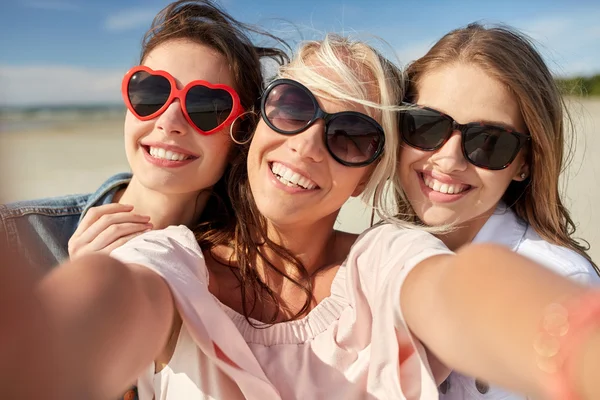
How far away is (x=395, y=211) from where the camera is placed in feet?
9.37

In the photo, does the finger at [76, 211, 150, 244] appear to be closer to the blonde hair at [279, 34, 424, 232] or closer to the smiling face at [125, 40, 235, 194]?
the smiling face at [125, 40, 235, 194]

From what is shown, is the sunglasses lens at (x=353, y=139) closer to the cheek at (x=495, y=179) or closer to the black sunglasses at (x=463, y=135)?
the black sunglasses at (x=463, y=135)

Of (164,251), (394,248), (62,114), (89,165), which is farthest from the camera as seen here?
(62,114)

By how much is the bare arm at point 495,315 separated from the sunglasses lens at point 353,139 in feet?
2.66

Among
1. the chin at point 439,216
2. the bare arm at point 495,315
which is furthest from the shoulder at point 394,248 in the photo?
the chin at point 439,216

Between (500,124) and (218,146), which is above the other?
(500,124)

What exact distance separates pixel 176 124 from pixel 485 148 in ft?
4.65

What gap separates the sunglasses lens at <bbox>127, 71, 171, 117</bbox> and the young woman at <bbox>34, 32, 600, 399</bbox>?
0.47 meters

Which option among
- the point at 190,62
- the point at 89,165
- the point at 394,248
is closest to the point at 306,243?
the point at 394,248

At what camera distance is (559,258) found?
2.47 metres

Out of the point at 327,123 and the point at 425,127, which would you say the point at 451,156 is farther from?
the point at 327,123

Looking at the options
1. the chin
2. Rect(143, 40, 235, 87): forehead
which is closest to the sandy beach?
Rect(143, 40, 235, 87): forehead

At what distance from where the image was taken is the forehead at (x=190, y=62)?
2600mm

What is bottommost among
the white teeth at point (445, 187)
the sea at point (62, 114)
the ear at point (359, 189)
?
the sea at point (62, 114)
